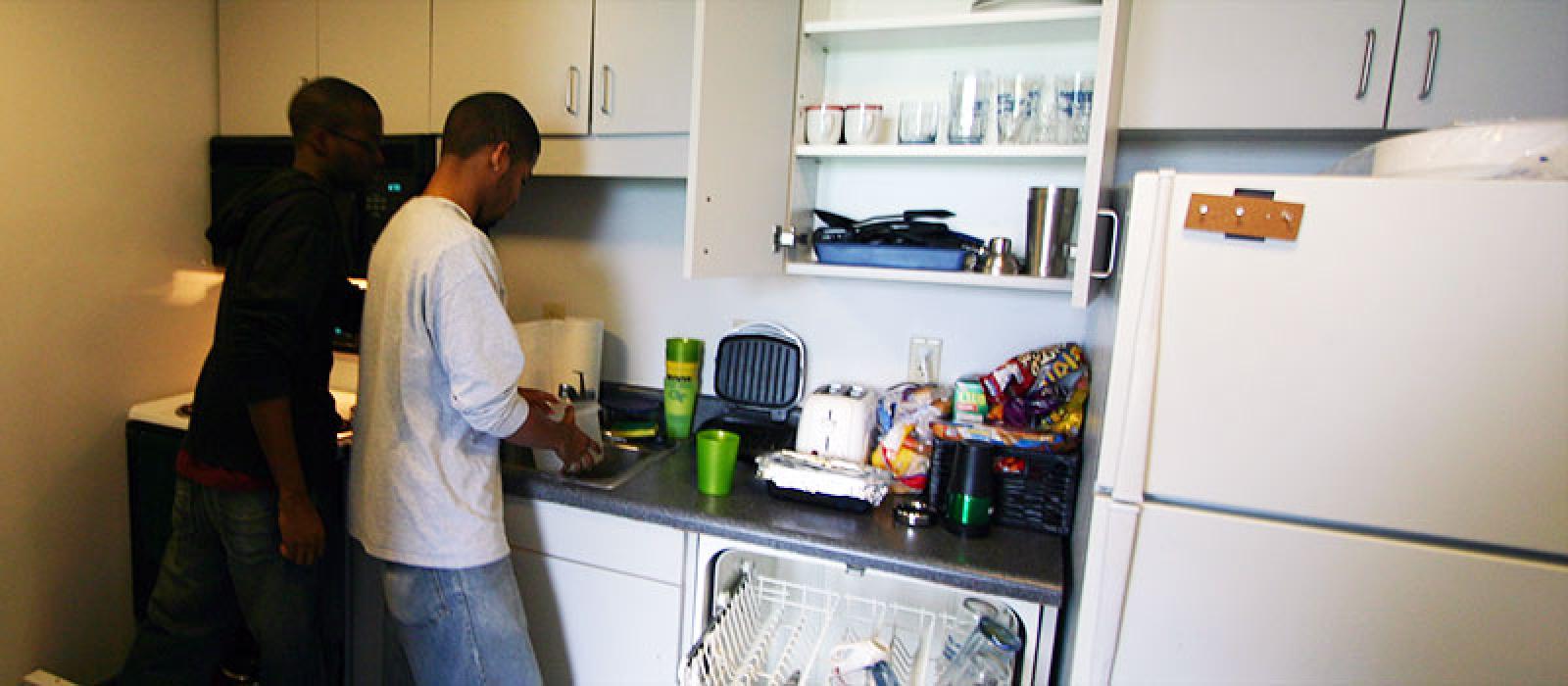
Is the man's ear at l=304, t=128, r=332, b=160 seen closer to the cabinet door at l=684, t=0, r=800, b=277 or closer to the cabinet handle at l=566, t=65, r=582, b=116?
the cabinet handle at l=566, t=65, r=582, b=116

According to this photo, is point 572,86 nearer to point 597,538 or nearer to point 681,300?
point 681,300

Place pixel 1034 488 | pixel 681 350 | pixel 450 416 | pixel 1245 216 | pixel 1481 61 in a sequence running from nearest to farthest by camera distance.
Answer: pixel 1245 216 → pixel 1481 61 → pixel 450 416 → pixel 1034 488 → pixel 681 350

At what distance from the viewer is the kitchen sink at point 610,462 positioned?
153 centimetres

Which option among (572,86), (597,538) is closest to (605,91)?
(572,86)

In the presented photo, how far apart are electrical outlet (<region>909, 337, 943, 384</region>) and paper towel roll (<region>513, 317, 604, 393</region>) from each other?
81cm

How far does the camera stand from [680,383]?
189 cm

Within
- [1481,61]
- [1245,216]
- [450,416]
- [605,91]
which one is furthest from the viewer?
[605,91]

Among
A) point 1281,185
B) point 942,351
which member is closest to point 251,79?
point 942,351

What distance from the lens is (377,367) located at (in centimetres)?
128

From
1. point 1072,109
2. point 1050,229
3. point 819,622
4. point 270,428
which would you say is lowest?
point 819,622

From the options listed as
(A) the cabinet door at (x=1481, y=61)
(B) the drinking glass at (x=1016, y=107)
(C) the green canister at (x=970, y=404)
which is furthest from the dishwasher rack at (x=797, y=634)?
(A) the cabinet door at (x=1481, y=61)

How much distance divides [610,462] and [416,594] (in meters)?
0.53

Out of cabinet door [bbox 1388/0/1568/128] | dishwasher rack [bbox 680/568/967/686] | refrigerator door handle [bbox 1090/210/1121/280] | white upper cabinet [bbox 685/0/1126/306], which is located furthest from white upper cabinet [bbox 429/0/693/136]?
cabinet door [bbox 1388/0/1568/128]

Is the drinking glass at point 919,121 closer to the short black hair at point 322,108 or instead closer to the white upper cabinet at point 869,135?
the white upper cabinet at point 869,135
